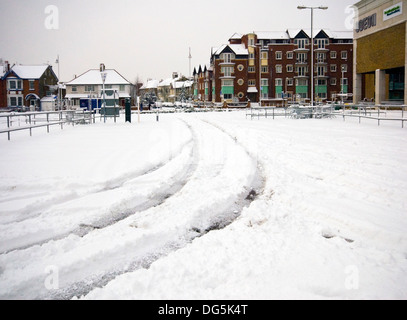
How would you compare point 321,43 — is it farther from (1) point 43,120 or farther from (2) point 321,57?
(1) point 43,120

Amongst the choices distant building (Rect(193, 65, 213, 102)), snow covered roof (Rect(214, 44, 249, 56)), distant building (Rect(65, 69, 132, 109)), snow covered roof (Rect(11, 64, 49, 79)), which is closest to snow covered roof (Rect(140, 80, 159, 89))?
distant building (Rect(193, 65, 213, 102))

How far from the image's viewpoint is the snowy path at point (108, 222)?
176 inches

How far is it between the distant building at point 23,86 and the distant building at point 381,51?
5942 cm

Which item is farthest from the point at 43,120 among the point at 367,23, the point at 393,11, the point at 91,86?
the point at 91,86

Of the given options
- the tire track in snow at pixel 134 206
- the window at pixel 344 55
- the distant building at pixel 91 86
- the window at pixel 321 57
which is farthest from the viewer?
the window at pixel 344 55

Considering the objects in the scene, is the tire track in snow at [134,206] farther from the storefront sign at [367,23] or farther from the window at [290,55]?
the window at [290,55]

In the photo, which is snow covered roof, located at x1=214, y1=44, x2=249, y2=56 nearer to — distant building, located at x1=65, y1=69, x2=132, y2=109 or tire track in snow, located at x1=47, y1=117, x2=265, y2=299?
distant building, located at x1=65, y1=69, x2=132, y2=109

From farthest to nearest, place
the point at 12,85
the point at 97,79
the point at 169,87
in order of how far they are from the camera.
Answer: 1. the point at 169,87
2. the point at 97,79
3. the point at 12,85

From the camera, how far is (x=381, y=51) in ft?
166

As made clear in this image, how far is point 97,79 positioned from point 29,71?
1444cm

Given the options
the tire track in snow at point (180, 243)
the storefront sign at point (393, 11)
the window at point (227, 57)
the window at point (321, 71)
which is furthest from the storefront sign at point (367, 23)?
the tire track in snow at point (180, 243)

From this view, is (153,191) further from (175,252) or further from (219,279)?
(219,279)

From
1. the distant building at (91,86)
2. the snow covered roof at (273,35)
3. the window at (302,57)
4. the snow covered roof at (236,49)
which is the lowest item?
the distant building at (91,86)

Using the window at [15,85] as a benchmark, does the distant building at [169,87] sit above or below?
above
